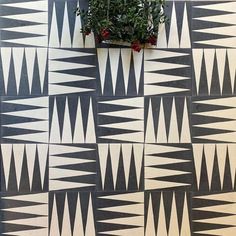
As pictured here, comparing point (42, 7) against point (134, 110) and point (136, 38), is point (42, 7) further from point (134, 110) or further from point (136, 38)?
point (134, 110)

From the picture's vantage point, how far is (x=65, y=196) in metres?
1.89

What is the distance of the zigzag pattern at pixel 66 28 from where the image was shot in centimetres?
184

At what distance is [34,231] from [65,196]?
0.87ft

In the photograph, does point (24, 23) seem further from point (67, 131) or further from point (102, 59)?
point (67, 131)

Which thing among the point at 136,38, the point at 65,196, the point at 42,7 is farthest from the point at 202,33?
the point at 65,196

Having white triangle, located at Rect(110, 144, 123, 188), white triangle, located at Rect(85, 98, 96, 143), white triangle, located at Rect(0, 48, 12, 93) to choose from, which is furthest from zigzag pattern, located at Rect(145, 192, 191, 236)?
white triangle, located at Rect(0, 48, 12, 93)

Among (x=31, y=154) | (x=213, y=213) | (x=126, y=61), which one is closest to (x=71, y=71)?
(x=126, y=61)

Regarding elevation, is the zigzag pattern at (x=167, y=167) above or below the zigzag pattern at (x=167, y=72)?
below

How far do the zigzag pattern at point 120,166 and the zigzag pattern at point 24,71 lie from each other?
0.49 metres

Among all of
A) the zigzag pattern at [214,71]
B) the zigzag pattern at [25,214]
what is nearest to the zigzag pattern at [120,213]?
the zigzag pattern at [25,214]

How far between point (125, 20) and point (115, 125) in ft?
1.84

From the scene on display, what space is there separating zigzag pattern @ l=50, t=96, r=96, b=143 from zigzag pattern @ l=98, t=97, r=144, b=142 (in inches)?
2.1

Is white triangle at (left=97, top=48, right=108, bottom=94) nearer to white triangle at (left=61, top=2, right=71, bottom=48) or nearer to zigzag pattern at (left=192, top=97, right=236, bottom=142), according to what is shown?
white triangle at (left=61, top=2, right=71, bottom=48)

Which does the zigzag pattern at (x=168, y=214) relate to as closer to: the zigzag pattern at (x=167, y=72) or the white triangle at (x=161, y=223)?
the white triangle at (x=161, y=223)
